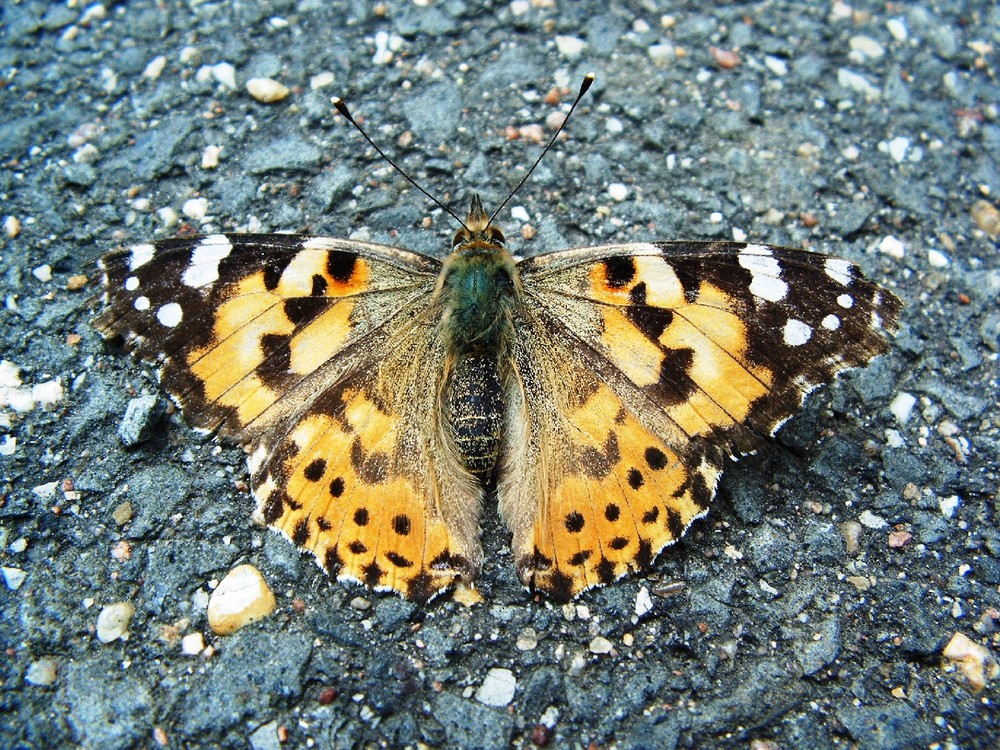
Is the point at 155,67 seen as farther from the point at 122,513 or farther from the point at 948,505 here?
the point at 948,505

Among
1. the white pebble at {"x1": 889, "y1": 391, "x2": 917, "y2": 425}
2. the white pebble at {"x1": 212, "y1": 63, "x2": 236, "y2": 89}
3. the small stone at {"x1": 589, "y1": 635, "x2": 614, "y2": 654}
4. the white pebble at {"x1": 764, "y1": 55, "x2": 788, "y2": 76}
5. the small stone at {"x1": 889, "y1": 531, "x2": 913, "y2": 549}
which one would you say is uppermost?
the white pebble at {"x1": 764, "y1": 55, "x2": 788, "y2": 76}

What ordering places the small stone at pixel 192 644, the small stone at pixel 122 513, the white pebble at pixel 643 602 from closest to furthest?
the small stone at pixel 192 644, the white pebble at pixel 643 602, the small stone at pixel 122 513

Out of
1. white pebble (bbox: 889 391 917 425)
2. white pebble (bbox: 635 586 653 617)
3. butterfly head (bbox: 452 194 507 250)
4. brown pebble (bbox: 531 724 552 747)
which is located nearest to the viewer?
brown pebble (bbox: 531 724 552 747)

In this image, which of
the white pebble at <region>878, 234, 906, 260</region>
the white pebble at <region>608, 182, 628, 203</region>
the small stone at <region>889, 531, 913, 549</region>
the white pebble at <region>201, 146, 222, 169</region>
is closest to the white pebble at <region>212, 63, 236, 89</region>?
the white pebble at <region>201, 146, 222, 169</region>

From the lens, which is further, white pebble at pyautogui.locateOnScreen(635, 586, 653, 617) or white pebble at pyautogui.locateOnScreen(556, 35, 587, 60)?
white pebble at pyautogui.locateOnScreen(556, 35, 587, 60)

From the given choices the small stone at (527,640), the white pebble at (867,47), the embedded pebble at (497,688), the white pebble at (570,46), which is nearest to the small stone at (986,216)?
the white pebble at (867,47)

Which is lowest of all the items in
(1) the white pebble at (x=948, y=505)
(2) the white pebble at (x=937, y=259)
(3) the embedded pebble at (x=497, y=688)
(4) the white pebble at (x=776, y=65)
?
(3) the embedded pebble at (x=497, y=688)

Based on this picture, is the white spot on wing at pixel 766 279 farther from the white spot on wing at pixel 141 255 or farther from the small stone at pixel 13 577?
the small stone at pixel 13 577

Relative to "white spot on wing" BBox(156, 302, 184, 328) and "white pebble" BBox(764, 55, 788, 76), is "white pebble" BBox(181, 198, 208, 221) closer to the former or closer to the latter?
"white spot on wing" BBox(156, 302, 184, 328)
